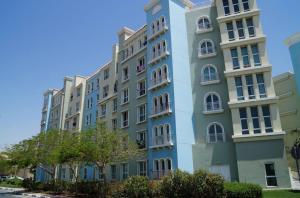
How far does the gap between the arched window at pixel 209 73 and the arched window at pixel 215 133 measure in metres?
5.20

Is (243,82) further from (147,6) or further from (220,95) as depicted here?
(147,6)

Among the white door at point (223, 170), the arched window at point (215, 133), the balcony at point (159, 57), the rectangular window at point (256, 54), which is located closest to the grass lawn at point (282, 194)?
the white door at point (223, 170)

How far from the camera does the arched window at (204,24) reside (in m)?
32.9

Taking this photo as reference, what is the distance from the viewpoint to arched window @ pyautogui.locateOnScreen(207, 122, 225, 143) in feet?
94.4

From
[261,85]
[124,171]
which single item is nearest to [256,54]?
[261,85]

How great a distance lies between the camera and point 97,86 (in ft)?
158

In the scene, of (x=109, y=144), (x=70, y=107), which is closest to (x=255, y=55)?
(x=109, y=144)

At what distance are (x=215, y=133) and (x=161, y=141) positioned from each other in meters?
5.82

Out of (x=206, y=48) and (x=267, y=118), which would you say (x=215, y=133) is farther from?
(x=206, y=48)

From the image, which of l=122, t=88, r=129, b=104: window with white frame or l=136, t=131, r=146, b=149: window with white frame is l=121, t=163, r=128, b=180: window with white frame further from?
l=122, t=88, r=129, b=104: window with white frame

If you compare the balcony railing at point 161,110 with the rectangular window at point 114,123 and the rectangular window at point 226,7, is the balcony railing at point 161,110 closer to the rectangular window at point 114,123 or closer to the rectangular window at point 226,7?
the rectangular window at point 114,123

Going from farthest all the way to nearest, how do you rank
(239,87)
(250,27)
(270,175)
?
(250,27)
(239,87)
(270,175)

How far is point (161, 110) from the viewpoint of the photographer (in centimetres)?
3117

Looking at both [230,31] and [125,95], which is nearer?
[230,31]
